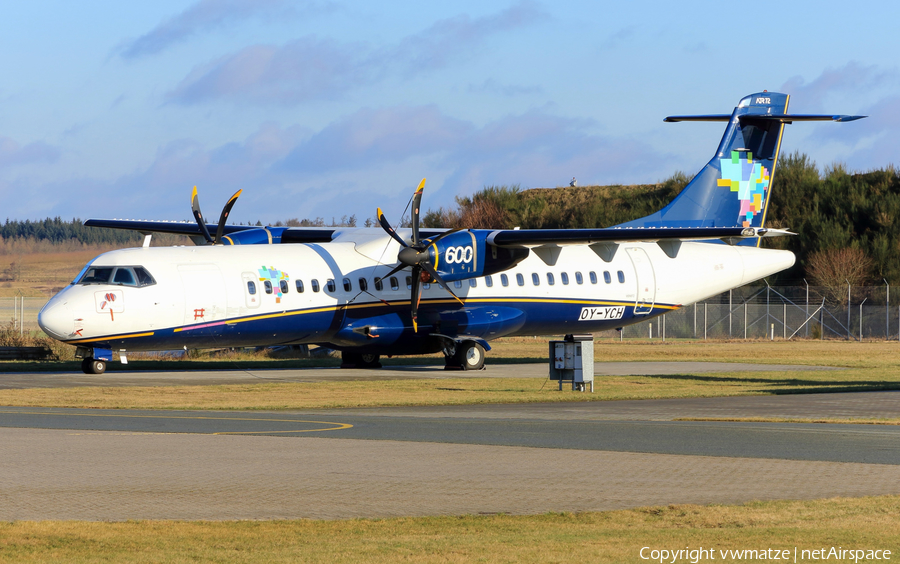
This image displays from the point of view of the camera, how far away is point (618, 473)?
12375 millimetres

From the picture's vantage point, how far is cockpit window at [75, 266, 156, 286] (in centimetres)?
2684

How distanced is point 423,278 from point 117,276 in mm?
8361

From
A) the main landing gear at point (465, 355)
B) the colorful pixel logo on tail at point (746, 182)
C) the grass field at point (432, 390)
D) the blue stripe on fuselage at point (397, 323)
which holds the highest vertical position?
the colorful pixel logo on tail at point (746, 182)

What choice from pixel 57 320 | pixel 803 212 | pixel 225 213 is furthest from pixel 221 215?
pixel 803 212

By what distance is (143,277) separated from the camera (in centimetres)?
2703

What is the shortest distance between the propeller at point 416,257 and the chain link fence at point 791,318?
2343 centimetres

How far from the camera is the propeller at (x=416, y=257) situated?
29484mm

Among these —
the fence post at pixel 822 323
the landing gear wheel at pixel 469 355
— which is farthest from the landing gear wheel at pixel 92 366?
the fence post at pixel 822 323

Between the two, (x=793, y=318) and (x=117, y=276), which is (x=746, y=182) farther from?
(x=117, y=276)

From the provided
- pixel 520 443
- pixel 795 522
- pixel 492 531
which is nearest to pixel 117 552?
pixel 492 531

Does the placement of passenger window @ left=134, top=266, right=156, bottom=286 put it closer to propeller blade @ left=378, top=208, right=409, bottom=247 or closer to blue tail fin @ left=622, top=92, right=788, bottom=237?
propeller blade @ left=378, top=208, right=409, bottom=247

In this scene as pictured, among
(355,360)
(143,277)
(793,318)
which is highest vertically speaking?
(143,277)

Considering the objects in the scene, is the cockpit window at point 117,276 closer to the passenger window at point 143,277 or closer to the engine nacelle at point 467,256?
the passenger window at point 143,277

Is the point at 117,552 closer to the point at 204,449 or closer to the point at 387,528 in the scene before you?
the point at 387,528
